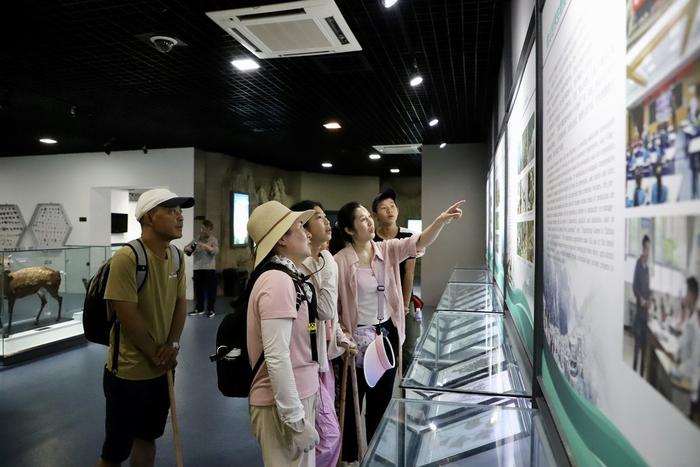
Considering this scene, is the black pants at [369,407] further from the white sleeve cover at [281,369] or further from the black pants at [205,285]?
the black pants at [205,285]

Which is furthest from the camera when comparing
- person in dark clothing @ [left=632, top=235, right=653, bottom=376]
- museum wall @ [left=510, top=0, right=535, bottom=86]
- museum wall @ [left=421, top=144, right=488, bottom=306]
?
museum wall @ [left=421, top=144, right=488, bottom=306]

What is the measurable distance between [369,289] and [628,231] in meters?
2.14

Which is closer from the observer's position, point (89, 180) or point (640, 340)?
point (640, 340)

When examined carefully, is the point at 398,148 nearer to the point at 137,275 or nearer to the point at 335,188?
the point at 335,188

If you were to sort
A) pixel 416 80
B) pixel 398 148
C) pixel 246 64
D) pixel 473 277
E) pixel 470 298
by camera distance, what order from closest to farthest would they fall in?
pixel 470 298 → pixel 246 64 → pixel 416 80 → pixel 473 277 → pixel 398 148

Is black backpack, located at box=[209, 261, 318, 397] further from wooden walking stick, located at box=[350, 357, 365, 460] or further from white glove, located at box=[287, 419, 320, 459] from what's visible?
wooden walking stick, located at box=[350, 357, 365, 460]

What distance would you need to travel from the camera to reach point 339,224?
9.66 ft

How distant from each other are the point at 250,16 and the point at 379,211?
159cm

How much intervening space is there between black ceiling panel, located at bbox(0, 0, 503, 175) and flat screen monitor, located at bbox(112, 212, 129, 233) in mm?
2436

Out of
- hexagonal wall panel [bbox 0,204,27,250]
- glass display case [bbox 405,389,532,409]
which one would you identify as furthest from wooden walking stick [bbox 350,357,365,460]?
hexagonal wall panel [bbox 0,204,27,250]

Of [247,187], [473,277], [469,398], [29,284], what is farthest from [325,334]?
[247,187]

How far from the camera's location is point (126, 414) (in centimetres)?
221

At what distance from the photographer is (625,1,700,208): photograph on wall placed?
0.49 meters

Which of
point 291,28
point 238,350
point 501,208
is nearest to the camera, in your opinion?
point 238,350
